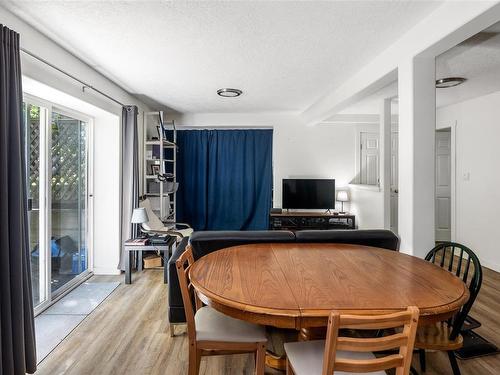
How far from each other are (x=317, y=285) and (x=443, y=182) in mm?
5061

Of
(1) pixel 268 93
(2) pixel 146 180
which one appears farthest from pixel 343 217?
(2) pixel 146 180

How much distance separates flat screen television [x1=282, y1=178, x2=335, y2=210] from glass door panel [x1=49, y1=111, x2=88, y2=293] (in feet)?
9.96

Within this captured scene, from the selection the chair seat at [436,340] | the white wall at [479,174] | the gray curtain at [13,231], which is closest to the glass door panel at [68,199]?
the gray curtain at [13,231]

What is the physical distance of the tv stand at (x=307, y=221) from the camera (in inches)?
194

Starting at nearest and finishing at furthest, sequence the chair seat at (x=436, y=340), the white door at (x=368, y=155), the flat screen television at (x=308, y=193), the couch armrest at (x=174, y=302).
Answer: the chair seat at (x=436, y=340), the couch armrest at (x=174, y=302), the flat screen television at (x=308, y=193), the white door at (x=368, y=155)

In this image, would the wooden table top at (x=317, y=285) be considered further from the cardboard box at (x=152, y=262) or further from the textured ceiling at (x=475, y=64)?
the cardboard box at (x=152, y=262)

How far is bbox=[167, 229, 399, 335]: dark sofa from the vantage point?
232cm

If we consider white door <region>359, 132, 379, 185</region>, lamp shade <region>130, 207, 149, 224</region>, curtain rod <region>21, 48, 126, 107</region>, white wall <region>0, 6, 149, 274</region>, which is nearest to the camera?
curtain rod <region>21, 48, 126, 107</region>

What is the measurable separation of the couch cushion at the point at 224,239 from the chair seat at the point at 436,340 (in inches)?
42.1

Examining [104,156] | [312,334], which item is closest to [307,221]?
[104,156]

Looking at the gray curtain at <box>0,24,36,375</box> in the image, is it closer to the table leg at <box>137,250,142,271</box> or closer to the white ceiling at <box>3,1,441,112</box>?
the white ceiling at <box>3,1,441,112</box>

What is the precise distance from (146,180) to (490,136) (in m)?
4.79

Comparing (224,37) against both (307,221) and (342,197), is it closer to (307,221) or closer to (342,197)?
(307,221)

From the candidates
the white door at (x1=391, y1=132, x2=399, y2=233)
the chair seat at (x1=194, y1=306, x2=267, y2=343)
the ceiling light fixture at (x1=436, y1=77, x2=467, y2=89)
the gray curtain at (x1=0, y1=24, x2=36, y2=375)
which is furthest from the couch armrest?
the white door at (x1=391, y1=132, x2=399, y2=233)
